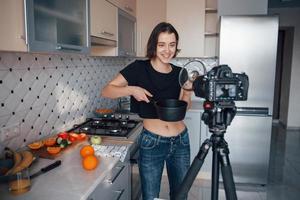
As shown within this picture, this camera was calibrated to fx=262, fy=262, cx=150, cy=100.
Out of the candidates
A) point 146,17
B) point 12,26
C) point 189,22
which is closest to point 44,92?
point 12,26

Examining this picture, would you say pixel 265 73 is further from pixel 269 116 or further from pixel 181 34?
pixel 181 34

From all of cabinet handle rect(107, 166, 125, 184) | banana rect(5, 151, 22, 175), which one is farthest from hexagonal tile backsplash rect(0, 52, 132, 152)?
cabinet handle rect(107, 166, 125, 184)

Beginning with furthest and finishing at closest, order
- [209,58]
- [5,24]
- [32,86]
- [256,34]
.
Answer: [209,58] → [256,34] → [32,86] → [5,24]

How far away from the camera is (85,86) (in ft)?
7.01

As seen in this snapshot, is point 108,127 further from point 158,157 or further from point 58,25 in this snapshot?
point 58,25

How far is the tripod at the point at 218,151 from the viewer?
941 millimetres

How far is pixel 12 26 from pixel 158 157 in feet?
2.92

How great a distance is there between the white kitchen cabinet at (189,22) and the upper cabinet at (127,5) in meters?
0.43

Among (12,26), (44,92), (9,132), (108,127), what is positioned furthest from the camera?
(108,127)

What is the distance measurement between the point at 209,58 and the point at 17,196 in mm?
2547

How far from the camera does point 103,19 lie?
1.66m

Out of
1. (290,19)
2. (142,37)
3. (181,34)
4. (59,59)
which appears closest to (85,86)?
(59,59)

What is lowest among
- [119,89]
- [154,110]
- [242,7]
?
[154,110]

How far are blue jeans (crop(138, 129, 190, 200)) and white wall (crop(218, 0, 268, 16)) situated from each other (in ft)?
5.46
